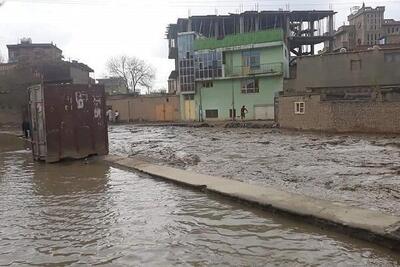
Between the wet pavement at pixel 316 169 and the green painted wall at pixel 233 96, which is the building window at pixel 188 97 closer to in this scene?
the green painted wall at pixel 233 96

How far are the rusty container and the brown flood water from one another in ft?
15.9

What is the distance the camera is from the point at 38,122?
52.4 feet

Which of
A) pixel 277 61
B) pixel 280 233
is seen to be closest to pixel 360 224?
pixel 280 233

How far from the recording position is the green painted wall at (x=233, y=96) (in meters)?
52.8

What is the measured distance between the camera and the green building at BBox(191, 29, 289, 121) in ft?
173

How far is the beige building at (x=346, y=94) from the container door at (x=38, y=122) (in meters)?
22.5

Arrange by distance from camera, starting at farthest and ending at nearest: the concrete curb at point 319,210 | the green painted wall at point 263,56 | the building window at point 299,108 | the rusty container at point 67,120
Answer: the green painted wall at point 263,56, the building window at point 299,108, the rusty container at point 67,120, the concrete curb at point 319,210

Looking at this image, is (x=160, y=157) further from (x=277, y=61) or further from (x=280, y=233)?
(x=277, y=61)

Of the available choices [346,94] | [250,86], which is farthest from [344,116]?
[250,86]

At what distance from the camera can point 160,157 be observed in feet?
57.4

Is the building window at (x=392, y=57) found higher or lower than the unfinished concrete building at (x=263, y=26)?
lower

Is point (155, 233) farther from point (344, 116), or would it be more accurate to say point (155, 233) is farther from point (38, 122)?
point (344, 116)

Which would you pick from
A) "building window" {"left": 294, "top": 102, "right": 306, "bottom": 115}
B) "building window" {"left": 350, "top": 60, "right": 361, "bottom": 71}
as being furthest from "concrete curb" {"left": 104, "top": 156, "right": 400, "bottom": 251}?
"building window" {"left": 350, "top": 60, "right": 361, "bottom": 71}

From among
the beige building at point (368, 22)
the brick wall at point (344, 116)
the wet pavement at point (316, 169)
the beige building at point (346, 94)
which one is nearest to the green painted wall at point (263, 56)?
the beige building at point (346, 94)
